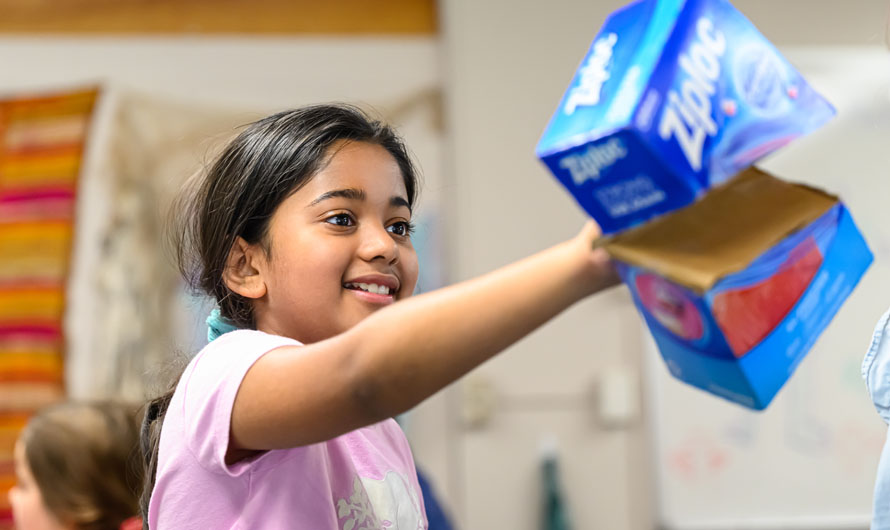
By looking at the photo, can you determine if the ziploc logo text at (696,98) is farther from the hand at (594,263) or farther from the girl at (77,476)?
the girl at (77,476)

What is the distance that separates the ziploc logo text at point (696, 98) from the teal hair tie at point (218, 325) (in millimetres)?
496

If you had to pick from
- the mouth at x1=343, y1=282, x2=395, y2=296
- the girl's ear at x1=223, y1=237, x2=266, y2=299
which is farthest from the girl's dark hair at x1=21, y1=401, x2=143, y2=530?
the mouth at x1=343, y1=282, x2=395, y2=296

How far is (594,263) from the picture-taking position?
518 millimetres

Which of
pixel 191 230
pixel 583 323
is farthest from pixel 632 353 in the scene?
pixel 191 230

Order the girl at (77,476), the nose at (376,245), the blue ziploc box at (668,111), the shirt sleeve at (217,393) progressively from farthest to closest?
the girl at (77,476) < the nose at (376,245) < the shirt sleeve at (217,393) < the blue ziploc box at (668,111)

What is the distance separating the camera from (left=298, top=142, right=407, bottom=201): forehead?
0.77 metres

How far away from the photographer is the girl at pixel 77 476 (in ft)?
4.46

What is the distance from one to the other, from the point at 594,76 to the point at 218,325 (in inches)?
18.1

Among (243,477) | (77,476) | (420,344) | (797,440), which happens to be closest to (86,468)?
(77,476)

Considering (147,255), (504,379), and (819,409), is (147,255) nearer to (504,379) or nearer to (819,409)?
(504,379)

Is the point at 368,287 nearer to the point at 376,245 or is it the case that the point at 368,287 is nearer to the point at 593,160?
the point at 376,245

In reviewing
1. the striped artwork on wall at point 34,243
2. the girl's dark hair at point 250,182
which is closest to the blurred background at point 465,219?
the striped artwork on wall at point 34,243

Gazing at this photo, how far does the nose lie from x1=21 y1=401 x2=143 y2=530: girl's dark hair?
729mm

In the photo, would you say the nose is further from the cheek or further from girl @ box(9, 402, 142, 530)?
girl @ box(9, 402, 142, 530)
